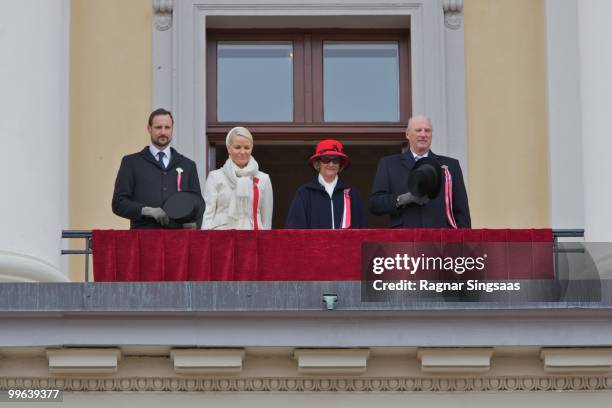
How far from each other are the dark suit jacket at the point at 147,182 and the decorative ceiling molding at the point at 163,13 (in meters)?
4.13

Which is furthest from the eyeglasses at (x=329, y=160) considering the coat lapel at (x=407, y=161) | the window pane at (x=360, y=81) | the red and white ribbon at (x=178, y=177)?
the window pane at (x=360, y=81)

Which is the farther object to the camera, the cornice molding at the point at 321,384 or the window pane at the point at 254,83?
the window pane at the point at 254,83

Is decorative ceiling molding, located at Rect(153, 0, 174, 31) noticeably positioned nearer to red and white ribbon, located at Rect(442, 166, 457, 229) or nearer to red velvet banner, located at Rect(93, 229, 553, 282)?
red and white ribbon, located at Rect(442, 166, 457, 229)

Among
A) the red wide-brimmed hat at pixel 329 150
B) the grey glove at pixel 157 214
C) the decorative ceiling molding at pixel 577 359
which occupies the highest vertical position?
the red wide-brimmed hat at pixel 329 150

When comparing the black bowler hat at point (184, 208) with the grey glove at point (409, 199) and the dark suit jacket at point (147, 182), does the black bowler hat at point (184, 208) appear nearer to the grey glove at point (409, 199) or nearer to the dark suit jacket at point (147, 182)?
the dark suit jacket at point (147, 182)

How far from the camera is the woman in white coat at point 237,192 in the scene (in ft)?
53.8

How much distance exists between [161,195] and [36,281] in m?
1.21

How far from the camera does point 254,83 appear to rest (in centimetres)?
2116

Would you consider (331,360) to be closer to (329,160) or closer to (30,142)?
(329,160)

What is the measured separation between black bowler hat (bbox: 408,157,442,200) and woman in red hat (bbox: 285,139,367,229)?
1.99ft

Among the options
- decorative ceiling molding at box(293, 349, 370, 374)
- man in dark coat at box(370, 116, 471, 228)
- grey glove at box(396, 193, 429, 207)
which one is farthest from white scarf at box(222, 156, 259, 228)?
decorative ceiling molding at box(293, 349, 370, 374)

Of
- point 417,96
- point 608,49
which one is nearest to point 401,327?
point 608,49

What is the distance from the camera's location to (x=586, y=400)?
15.7 meters

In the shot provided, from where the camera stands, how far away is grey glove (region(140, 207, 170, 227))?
53.7ft
